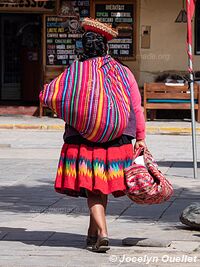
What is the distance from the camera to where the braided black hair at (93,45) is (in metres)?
8.00

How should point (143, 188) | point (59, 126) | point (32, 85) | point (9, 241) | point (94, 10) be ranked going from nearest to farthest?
point (143, 188)
point (9, 241)
point (59, 126)
point (94, 10)
point (32, 85)

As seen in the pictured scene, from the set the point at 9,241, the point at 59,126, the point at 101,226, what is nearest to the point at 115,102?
the point at 101,226

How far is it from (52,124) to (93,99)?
1416 cm

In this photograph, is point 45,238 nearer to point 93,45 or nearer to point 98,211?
point 98,211

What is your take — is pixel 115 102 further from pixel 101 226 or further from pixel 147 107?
pixel 147 107

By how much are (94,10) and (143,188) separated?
15914 mm

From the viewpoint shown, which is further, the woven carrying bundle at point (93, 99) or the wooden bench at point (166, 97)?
the wooden bench at point (166, 97)

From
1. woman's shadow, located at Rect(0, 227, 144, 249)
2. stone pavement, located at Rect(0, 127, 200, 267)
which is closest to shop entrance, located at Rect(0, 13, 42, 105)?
stone pavement, located at Rect(0, 127, 200, 267)

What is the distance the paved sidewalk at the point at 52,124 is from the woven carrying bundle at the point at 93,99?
13165mm

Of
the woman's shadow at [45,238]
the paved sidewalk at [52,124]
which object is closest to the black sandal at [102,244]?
the woman's shadow at [45,238]

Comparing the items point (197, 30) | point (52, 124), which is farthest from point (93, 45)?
point (197, 30)

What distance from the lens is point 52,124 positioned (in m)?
21.9

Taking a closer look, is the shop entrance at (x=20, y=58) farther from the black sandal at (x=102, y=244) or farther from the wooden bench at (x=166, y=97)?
the black sandal at (x=102, y=244)

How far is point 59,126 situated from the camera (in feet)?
70.8
